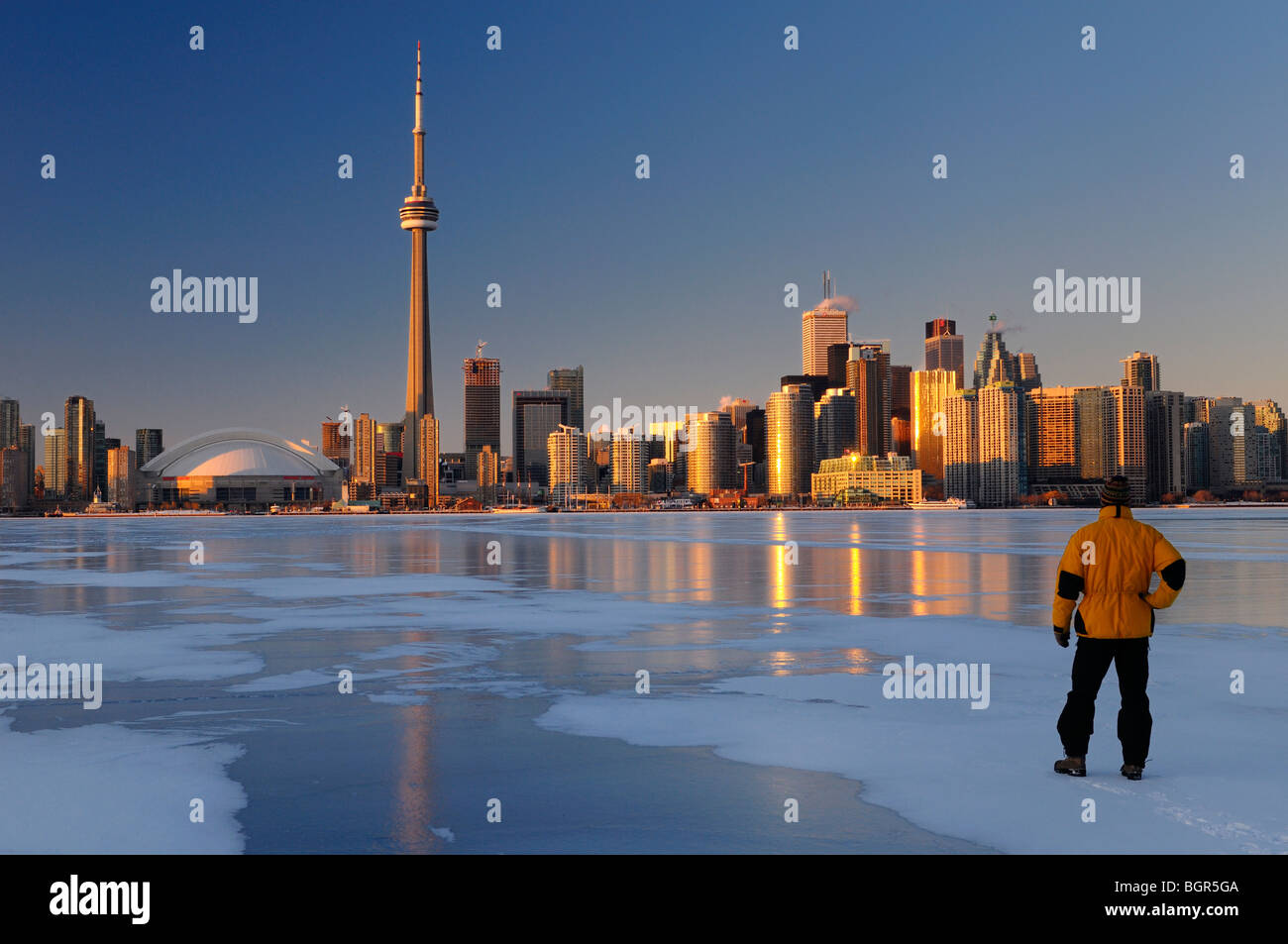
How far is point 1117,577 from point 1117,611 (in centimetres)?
28

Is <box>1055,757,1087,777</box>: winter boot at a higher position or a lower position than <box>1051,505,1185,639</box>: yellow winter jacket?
lower

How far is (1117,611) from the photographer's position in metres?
8.08

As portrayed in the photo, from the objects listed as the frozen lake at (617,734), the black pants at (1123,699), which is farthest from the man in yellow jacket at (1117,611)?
the frozen lake at (617,734)

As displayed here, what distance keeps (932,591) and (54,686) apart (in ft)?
61.8

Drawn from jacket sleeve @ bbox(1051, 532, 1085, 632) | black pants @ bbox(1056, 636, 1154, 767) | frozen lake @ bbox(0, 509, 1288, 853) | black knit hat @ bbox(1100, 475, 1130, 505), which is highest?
black knit hat @ bbox(1100, 475, 1130, 505)

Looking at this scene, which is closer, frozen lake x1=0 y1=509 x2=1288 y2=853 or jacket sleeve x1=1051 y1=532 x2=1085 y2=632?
frozen lake x1=0 y1=509 x2=1288 y2=853

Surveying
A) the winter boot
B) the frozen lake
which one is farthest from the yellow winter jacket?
the frozen lake

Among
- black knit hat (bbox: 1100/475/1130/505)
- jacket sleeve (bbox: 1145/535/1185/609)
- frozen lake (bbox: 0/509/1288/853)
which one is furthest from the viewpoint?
black knit hat (bbox: 1100/475/1130/505)

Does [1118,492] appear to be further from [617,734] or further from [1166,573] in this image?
[617,734]

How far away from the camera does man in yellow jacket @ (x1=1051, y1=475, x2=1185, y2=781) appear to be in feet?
26.4

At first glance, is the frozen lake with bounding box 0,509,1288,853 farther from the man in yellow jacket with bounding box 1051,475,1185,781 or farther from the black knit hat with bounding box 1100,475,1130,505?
the black knit hat with bounding box 1100,475,1130,505
